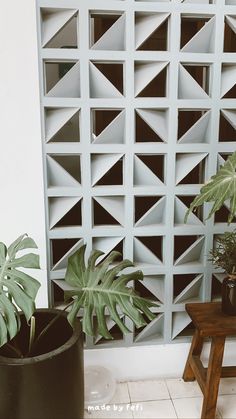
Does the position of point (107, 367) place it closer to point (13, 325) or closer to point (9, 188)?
point (13, 325)

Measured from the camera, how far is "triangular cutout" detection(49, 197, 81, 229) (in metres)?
1.94

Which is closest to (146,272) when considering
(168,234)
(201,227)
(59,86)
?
(168,234)

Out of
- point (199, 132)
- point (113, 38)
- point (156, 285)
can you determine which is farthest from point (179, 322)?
point (113, 38)

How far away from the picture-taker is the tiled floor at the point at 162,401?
1.94 m

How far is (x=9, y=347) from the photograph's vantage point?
5.49 feet

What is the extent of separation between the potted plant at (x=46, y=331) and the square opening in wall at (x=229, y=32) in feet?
3.76

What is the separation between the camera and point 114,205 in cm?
199

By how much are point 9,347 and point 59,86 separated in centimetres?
110

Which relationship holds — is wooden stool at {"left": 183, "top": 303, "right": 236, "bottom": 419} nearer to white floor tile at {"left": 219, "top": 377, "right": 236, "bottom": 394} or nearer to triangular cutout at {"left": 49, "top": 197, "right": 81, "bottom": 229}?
white floor tile at {"left": 219, "top": 377, "right": 236, "bottom": 394}

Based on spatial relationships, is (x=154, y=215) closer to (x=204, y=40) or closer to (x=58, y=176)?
(x=58, y=176)

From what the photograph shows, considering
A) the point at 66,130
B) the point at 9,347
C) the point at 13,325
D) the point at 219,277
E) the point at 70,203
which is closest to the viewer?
the point at 13,325

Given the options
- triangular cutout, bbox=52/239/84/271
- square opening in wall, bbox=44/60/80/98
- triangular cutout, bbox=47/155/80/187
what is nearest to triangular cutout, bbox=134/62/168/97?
square opening in wall, bbox=44/60/80/98

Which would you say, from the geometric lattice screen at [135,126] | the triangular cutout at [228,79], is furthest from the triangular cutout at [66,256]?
the triangular cutout at [228,79]

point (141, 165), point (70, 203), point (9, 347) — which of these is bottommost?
point (9, 347)
